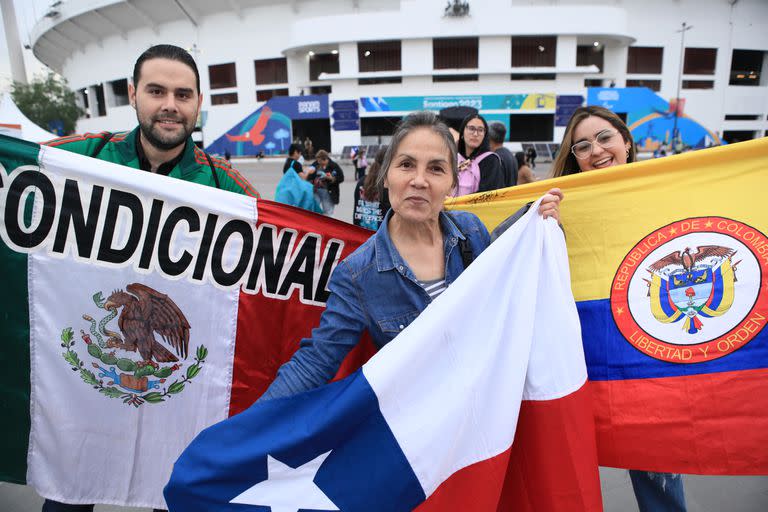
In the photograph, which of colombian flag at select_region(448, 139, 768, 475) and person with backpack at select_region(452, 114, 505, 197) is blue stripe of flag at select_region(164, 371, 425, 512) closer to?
colombian flag at select_region(448, 139, 768, 475)

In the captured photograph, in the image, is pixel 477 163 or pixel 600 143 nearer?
pixel 600 143

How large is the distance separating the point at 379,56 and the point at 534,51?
432 inches

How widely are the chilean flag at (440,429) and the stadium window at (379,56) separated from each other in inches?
1321

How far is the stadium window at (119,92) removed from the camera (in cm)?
3919

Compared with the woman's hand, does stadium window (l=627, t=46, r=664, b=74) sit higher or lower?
higher

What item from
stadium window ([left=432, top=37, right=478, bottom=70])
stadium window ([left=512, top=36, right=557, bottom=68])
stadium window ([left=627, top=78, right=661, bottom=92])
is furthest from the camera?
stadium window ([left=627, top=78, right=661, bottom=92])

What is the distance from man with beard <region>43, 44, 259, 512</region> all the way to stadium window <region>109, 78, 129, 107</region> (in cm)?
4476

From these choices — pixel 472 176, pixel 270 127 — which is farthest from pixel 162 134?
pixel 270 127

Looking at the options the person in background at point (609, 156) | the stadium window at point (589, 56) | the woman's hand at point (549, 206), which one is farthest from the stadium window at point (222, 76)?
the woman's hand at point (549, 206)

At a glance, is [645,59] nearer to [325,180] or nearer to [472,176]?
[325,180]

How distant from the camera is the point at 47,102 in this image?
129 ft

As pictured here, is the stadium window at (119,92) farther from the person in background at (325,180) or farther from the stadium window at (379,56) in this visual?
the person in background at (325,180)

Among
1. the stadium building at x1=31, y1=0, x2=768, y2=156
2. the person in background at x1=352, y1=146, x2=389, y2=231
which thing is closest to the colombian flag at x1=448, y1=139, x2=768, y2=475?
the person in background at x1=352, y1=146, x2=389, y2=231

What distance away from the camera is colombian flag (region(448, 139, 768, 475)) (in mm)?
1590
